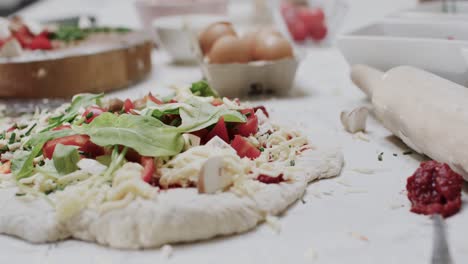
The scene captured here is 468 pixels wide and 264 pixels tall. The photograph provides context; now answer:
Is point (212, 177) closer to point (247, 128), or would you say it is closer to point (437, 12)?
point (247, 128)

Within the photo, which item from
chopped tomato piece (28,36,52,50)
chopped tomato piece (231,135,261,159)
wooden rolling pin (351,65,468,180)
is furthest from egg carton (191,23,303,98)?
chopped tomato piece (231,135,261,159)

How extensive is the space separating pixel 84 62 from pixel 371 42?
1.04 m

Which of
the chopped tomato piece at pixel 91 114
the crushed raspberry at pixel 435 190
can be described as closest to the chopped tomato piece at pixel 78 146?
the chopped tomato piece at pixel 91 114

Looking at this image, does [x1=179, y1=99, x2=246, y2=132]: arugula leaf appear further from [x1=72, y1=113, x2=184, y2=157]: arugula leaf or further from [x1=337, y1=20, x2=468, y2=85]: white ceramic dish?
[x1=337, y1=20, x2=468, y2=85]: white ceramic dish

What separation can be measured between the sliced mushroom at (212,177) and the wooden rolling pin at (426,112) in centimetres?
51

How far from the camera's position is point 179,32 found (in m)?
2.67

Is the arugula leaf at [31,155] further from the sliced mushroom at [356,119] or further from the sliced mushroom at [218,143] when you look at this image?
the sliced mushroom at [356,119]

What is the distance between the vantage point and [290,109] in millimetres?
2031

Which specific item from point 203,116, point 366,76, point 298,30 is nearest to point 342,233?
point 203,116

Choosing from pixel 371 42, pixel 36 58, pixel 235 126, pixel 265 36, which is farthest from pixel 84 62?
pixel 371 42

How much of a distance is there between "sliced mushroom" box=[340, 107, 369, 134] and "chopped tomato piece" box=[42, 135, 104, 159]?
775mm

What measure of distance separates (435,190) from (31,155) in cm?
89

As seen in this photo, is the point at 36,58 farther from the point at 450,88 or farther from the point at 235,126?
the point at 450,88

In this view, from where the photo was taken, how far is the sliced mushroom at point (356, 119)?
5.60 ft
